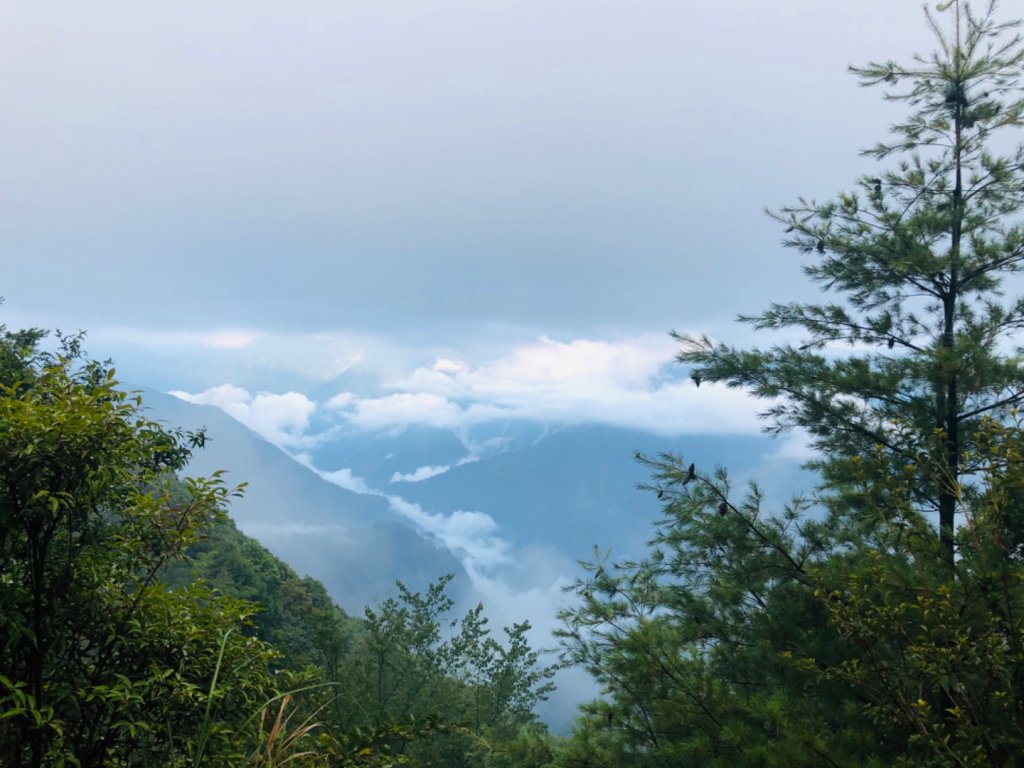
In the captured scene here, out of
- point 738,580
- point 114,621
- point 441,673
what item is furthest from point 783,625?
point 441,673

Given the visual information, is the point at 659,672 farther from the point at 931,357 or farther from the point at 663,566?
the point at 931,357

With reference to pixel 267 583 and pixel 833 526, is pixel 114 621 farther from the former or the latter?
pixel 267 583

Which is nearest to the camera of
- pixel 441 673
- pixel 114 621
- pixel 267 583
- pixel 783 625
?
pixel 114 621

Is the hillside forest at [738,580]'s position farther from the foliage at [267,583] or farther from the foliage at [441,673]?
the foliage at [267,583]

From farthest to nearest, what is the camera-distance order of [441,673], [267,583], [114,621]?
[267,583] → [441,673] → [114,621]

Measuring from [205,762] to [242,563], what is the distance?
103 feet

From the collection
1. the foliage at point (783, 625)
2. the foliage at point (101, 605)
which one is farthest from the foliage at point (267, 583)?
the foliage at point (101, 605)

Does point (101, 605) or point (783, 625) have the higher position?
point (783, 625)

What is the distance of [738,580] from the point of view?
5.35m

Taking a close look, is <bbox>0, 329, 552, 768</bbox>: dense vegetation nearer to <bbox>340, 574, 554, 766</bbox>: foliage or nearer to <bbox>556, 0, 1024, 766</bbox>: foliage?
<bbox>556, 0, 1024, 766</bbox>: foliage

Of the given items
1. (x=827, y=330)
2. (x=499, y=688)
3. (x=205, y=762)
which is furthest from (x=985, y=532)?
(x=499, y=688)

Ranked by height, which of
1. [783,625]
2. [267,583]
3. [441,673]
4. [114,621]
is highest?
[783,625]

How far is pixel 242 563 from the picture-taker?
31.0 meters

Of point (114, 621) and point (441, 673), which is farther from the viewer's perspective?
point (441, 673)
